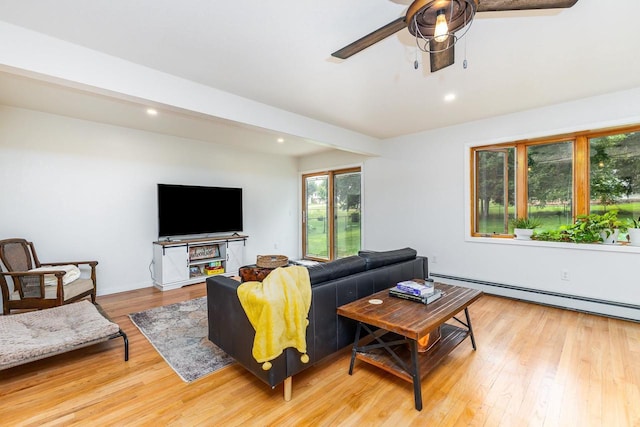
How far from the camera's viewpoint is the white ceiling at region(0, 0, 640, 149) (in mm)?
1810

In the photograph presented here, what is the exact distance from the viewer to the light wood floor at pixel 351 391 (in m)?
1.76

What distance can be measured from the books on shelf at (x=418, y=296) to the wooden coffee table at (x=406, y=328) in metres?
0.03

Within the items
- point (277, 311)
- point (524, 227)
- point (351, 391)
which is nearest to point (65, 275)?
point (277, 311)

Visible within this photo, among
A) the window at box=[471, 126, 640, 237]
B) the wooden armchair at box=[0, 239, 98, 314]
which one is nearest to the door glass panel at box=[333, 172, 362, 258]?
the window at box=[471, 126, 640, 237]

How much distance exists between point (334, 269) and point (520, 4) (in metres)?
1.87

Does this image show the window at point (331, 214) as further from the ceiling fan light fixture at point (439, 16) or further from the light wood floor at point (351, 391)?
the ceiling fan light fixture at point (439, 16)

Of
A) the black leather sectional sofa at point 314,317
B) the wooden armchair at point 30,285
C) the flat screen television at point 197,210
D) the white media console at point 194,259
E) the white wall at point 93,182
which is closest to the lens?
the black leather sectional sofa at point 314,317

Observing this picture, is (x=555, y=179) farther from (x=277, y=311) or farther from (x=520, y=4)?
(x=277, y=311)

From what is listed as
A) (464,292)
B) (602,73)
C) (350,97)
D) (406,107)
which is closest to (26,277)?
(350,97)

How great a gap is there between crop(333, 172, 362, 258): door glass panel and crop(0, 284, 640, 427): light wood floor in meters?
3.52

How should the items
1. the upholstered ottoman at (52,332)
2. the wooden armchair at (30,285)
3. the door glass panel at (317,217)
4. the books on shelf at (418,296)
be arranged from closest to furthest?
the upholstered ottoman at (52,332) → the books on shelf at (418,296) → the wooden armchair at (30,285) → the door glass panel at (317,217)

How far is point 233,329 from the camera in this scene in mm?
2117

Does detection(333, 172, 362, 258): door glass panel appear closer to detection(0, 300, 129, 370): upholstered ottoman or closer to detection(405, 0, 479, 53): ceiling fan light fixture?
detection(0, 300, 129, 370): upholstered ottoman

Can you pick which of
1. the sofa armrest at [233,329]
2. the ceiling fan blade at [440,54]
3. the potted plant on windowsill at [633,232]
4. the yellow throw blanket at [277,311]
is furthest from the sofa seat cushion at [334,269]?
the potted plant on windowsill at [633,232]
